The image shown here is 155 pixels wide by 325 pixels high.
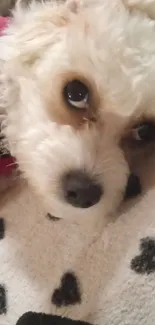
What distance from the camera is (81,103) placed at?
44.2 inches

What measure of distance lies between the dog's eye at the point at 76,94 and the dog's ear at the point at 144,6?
0.18m

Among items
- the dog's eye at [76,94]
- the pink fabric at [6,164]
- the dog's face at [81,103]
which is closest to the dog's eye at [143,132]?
the dog's face at [81,103]

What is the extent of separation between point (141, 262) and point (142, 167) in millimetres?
270

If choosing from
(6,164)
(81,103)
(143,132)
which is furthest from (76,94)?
(6,164)

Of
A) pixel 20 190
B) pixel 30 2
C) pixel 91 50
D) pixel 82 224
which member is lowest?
pixel 20 190

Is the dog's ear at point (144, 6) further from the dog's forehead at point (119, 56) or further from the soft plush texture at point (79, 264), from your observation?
the soft plush texture at point (79, 264)

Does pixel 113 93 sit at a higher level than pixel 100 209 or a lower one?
higher

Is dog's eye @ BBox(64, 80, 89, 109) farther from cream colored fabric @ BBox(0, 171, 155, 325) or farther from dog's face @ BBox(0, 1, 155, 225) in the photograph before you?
cream colored fabric @ BBox(0, 171, 155, 325)

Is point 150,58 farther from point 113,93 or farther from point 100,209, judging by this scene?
point 100,209

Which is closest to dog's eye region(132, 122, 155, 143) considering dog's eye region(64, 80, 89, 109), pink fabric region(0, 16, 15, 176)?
dog's eye region(64, 80, 89, 109)

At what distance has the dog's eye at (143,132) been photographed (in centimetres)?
117

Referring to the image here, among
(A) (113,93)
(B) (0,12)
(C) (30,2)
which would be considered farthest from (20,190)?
(B) (0,12)

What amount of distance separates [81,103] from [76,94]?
0.8 inches

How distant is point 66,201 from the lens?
1068mm
